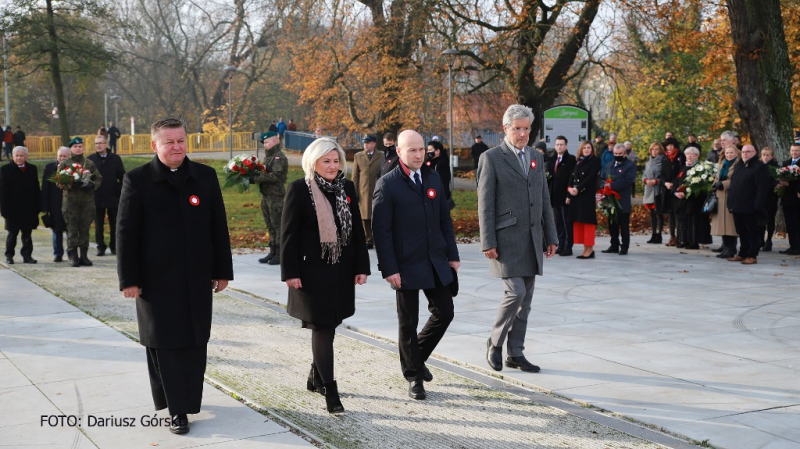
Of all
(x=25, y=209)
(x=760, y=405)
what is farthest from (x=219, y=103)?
(x=760, y=405)

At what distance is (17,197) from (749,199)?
1152 cm

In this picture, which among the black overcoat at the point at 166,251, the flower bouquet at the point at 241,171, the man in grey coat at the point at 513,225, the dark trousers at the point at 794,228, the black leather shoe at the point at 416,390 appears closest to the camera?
the black overcoat at the point at 166,251

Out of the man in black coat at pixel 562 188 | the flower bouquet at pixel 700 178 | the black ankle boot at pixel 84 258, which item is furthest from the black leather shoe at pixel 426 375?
the flower bouquet at pixel 700 178

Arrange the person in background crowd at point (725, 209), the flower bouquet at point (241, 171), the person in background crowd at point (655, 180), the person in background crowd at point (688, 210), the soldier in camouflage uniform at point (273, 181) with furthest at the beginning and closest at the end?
the person in background crowd at point (655, 180) → the person in background crowd at point (688, 210) → the person in background crowd at point (725, 209) → the soldier in camouflage uniform at point (273, 181) → the flower bouquet at point (241, 171)

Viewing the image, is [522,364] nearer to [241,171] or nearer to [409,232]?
[409,232]

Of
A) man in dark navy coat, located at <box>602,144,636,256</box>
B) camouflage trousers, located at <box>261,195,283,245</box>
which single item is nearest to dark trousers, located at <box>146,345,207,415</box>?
camouflage trousers, located at <box>261,195,283,245</box>

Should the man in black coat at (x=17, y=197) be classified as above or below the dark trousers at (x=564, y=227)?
above

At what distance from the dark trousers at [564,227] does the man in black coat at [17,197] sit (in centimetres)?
854

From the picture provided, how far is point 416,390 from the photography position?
6.30 meters

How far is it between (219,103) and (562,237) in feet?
170

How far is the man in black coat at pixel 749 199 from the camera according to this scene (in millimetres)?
14000

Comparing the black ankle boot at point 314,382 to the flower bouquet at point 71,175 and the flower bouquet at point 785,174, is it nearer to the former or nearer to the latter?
the flower bouquet at point 71,175

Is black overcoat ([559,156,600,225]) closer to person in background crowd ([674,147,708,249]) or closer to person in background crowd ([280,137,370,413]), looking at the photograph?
person in background crowd ([674,147,708,249])

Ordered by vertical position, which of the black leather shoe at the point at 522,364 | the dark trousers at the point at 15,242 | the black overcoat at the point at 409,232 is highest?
the black overcoat at the point at 409,232
